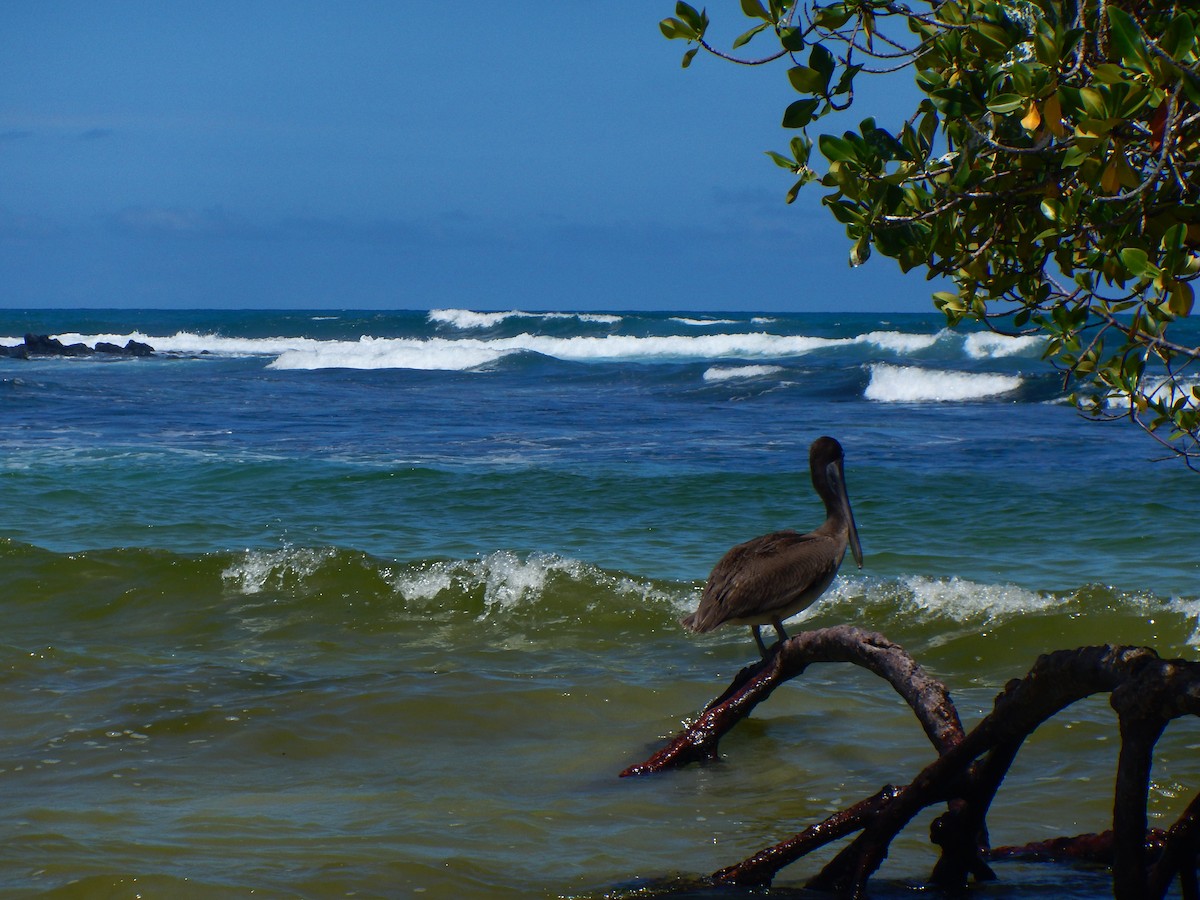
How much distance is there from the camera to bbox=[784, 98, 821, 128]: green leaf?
320cm

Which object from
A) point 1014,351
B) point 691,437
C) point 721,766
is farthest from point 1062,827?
point 1014,351

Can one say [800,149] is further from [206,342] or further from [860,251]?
[206,342]

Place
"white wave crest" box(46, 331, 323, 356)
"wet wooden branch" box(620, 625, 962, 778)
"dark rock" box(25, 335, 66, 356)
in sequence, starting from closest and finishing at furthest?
"wet wooden branch" box(620, 625, 962, 778) → "dark rock" box(25, 335, 66, 356) → "white wave crest" box(46, 331, 323, 356)

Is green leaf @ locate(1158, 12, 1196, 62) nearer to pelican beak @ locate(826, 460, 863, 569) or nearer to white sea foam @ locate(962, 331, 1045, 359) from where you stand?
pelican beak @ locate(826, 460, 863, 569)

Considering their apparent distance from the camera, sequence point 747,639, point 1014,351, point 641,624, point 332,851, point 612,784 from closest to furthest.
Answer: point 332,851 → point 612,784 → point 747,639 → point 641,624 → point 1014,351

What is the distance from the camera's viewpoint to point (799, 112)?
3.20m

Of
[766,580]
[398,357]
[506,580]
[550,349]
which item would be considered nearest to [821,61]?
[766,580]

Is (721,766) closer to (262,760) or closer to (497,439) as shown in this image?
(262,760)

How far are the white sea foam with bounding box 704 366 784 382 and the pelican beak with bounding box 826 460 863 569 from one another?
2259 centimetres

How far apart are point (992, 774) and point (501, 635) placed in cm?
567

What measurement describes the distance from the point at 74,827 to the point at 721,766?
2665mm

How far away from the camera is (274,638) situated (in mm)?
8766

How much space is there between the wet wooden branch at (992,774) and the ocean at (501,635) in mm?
202

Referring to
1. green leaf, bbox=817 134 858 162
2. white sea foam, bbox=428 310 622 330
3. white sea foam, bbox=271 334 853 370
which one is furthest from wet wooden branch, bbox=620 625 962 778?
white sea foam, bbox=428 310 622 330
